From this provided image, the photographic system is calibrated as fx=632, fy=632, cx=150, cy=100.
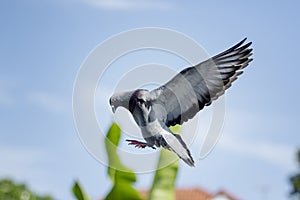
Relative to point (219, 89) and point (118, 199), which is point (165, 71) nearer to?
point (219, 89)

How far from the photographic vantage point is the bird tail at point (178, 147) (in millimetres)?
350

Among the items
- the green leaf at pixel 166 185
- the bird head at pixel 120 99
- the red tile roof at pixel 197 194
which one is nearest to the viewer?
the bird head at pixel 120 99

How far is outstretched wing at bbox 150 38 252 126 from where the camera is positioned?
1.17 feet

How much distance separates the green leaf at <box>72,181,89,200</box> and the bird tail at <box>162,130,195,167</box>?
0.89m

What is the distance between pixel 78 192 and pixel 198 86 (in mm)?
920

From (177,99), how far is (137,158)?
0.14 ft

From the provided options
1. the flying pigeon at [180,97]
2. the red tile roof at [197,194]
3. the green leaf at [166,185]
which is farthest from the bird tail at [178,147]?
the red tile roof at [197,194]

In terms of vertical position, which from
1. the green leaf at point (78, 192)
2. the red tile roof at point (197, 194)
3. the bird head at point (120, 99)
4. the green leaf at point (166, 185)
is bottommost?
the red tile roof at point (197, 194)

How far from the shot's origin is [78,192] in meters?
1.26

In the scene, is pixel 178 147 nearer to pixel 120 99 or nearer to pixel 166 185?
pixel 120 99

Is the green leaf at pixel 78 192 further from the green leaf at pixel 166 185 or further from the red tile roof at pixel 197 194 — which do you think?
the red tile roof at pixel 197 194

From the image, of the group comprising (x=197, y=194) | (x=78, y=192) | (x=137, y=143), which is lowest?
(x=197, y=194)

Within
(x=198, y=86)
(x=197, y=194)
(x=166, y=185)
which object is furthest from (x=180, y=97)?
(x=197, y=194)

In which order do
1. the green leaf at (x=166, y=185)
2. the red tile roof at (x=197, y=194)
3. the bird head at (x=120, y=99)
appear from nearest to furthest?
1. the bird head at (x=120, y=99)
2. the green leaf at (x=166, y=185)
3. the red tile roof at (x=197, y=194)
